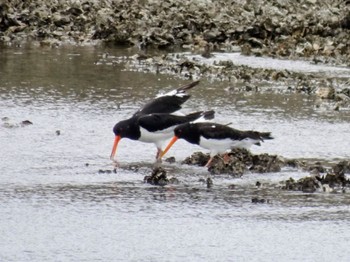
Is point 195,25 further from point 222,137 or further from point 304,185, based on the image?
point 304,185

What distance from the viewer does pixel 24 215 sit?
33.4 ft

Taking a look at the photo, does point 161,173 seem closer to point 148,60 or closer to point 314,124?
point 314,124

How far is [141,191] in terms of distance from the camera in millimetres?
11094

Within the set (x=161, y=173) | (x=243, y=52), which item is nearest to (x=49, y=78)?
(x=243, y=52)

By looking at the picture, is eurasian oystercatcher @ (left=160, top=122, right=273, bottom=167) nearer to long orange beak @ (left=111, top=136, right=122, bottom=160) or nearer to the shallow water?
the shallow water

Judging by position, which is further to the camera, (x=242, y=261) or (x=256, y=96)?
(x=256, y=96)

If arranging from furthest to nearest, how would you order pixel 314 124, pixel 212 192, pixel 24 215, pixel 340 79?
pixel 340 79
pixel 314 124
pixel 212 192
pixel 24 215

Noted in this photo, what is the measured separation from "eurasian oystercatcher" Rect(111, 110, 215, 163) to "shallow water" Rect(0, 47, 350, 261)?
0.76 feet

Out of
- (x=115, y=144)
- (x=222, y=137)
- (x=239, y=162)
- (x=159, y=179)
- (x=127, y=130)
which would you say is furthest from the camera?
(x=127, y=130)

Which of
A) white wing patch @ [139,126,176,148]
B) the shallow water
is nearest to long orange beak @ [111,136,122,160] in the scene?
the shallow water

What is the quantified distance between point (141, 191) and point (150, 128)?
1741 mm

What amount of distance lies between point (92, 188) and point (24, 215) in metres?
1.16

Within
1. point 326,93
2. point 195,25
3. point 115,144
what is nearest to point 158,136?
point 115,144

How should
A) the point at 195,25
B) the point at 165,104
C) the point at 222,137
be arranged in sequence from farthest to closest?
the point at 195,25
the point at 165,104
the point at 222,137
